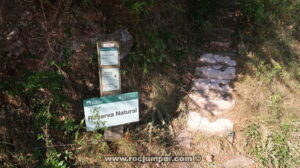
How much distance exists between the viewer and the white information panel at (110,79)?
2709mm

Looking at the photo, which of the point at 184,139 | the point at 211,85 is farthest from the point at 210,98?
the point at 184,139

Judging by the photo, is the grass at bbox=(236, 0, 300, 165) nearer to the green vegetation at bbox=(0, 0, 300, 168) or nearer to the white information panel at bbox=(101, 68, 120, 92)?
the green vegetation at bbox=(0, 0, 300, 168)

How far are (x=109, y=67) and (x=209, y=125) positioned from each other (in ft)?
5.96

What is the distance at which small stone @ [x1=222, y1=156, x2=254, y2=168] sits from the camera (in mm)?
3254

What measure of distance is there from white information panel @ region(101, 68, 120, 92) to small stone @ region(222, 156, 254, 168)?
1.70 meters

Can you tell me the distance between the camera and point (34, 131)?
271cm

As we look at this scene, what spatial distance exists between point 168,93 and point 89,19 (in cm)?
153

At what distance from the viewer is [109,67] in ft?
8.81

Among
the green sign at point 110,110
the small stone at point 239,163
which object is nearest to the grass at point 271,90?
the small stone at point 239,163

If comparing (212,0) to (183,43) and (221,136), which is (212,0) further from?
(221,136)

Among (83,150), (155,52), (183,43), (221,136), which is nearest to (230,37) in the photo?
(183,43)

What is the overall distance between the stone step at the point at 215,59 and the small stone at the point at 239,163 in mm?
1859

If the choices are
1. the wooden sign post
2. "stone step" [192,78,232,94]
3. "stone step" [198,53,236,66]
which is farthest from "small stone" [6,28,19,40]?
"stone step" [198,53,236,66]

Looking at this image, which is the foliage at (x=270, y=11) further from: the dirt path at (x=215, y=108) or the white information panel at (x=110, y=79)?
the white information panel at (x=110, y=79)
